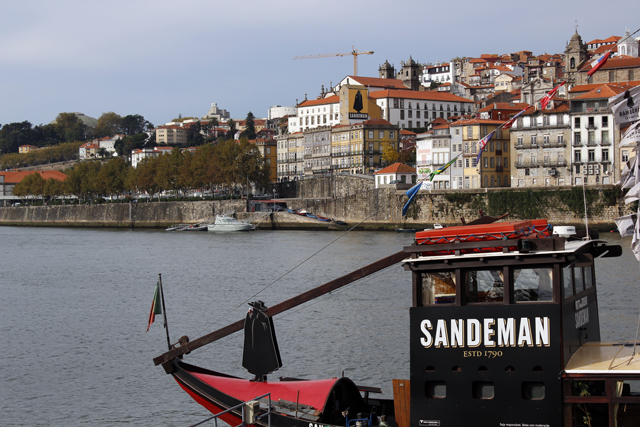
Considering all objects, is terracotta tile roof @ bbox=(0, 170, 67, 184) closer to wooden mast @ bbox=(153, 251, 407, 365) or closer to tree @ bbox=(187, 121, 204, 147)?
tree @ bbox=(187, 121, 204, 147)

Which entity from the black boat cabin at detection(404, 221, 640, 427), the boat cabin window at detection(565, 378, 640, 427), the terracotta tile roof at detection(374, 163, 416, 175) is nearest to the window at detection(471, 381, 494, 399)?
the black boat cabin at detection(404, 221, 640, 427)

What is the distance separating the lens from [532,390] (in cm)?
859

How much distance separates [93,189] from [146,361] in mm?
88850

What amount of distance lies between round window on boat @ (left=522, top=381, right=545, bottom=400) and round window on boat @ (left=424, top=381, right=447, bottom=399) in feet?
3.02

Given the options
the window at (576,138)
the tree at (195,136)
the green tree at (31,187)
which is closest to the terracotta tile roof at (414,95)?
the window at (576,138)

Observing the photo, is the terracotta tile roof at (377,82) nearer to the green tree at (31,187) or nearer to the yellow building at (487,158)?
the yellow building at (487,158)

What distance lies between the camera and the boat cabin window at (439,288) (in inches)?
343

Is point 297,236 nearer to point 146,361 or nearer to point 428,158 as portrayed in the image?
point 428,158

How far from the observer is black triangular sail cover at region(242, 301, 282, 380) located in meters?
10.4

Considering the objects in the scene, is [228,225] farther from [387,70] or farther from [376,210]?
[387,70]

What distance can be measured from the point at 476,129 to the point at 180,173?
37777 millimetres

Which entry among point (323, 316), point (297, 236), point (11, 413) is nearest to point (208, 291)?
point (323, 316)

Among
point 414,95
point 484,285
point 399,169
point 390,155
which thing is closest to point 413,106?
point 414,95

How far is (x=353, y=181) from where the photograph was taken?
76.5 metres
